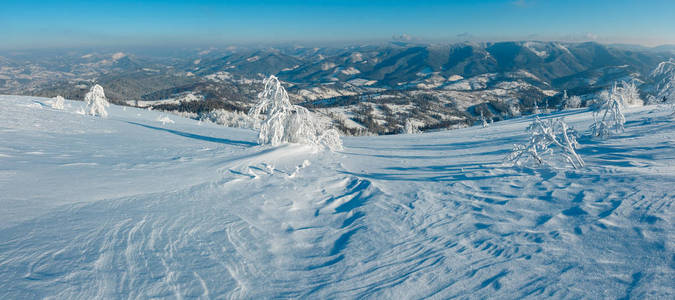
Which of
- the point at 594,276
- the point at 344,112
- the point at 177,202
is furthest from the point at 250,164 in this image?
the point at 344,112

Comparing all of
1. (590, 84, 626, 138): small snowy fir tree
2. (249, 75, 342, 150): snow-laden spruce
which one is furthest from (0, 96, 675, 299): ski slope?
(249, 75, 342, 150): snow-laden spruce

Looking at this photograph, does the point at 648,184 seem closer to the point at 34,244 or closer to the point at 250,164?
the point at 250,164

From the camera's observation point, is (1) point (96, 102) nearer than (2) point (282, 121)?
No

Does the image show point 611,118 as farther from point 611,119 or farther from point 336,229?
point 336,229

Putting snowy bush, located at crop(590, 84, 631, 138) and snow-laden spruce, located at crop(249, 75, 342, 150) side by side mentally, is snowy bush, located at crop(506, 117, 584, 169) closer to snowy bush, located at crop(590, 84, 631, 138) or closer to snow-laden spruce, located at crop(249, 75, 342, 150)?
snowy bush, located at crop(590, 84, 631, 138)

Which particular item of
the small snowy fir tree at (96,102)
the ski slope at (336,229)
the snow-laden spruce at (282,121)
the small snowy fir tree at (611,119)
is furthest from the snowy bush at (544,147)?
the small snowy fir tree at (96,102)

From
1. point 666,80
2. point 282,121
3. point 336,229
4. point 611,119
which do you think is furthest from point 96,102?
point 666,80

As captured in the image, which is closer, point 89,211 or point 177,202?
point 89,211
